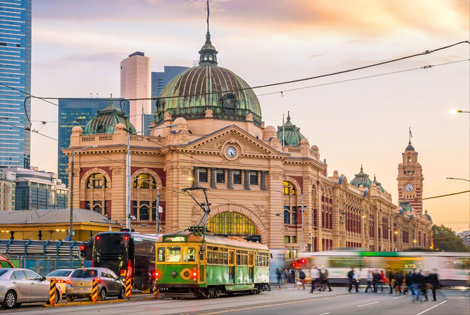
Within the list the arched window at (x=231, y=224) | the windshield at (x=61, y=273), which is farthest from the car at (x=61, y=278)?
the arched window at (x=231, y=224)

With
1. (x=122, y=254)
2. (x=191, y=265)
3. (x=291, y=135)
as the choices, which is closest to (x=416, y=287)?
(x=191, y=265)

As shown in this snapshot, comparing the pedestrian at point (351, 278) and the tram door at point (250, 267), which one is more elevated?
the tram door at point (250, 267)

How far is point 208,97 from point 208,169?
11.2m

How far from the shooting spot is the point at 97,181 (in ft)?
311

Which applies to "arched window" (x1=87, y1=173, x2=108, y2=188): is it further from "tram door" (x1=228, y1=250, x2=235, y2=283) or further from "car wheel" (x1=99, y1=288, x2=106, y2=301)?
"car wheel" (x1=99, y1=288, x2=106, y2=301)

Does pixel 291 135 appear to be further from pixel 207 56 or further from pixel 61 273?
pixel 61 273

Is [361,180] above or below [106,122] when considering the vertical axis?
below

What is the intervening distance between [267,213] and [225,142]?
30.8ft

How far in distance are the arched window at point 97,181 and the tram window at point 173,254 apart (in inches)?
2128

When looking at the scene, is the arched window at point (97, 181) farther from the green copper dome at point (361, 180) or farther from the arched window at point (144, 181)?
the green copper dome at point (361, 180)

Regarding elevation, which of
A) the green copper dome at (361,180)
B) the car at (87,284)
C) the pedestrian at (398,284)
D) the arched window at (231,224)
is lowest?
the pedestrian at (398,284)

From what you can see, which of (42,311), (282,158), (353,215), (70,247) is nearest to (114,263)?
(70,247)

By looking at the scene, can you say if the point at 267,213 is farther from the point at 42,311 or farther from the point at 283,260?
the point at 42,311

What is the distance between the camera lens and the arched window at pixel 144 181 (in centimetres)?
9394
